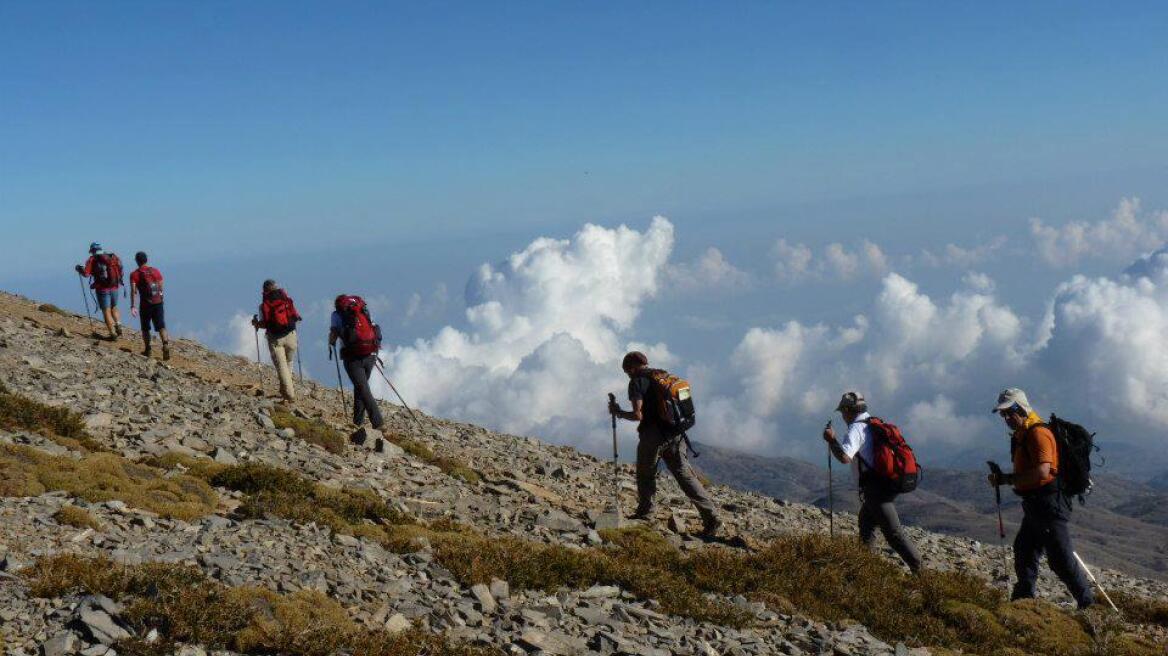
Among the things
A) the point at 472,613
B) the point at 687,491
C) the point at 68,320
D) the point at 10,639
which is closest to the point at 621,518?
the point at 687,491

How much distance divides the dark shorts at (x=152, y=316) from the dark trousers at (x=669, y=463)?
1767cm

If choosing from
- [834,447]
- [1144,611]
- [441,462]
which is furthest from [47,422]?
[1144,611]

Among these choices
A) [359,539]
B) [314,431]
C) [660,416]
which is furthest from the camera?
[314,431]

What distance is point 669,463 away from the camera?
15.8 metres

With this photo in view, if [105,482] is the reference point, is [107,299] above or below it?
above

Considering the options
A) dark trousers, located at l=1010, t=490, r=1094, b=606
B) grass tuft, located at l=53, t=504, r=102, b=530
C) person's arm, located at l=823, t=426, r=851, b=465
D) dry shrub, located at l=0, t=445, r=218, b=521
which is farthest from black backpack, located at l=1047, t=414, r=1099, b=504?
grass tuft, located at l=53, t=504, r=102, b=530

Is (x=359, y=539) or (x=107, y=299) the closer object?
(x=359, y=539)

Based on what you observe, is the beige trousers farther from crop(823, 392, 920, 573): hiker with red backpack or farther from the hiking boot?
crop(823, 392, 920, 573): hiker with red backpack

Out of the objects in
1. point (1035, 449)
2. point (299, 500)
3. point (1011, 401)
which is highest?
point (1011, 401)

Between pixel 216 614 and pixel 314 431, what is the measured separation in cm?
1234

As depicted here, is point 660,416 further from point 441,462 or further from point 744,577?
point 441,462

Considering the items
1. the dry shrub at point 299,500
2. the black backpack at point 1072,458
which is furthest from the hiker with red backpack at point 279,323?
the black backpack at point 1072,458

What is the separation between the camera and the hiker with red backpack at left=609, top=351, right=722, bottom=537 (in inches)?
606

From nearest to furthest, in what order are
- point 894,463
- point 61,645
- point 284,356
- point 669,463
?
1. point 61,645
2. point 894,463
3. point 669,463
4. point 284,356
